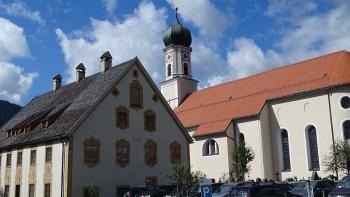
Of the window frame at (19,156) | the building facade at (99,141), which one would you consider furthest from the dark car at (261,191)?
the window frame at (19,156)

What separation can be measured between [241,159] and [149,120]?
571 inches

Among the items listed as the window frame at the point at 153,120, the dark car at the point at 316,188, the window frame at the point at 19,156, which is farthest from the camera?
the window frame at the point at 153,120

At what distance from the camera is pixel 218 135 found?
2207 inches

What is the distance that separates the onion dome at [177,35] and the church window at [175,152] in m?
36.5

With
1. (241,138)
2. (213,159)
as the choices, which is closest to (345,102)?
(241,138)

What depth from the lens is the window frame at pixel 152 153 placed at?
3881 cm

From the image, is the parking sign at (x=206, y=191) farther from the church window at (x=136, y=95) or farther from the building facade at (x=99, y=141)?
the church window at (x=136, y=95)

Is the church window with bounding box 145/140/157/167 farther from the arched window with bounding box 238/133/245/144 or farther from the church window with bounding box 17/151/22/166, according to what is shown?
the arched window with bounding box 238/133/245/144

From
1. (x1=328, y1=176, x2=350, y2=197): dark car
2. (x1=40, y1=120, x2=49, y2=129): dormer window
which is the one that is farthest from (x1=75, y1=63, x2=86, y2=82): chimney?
(x1=328, y1=176, x2=350, y2=197): dark car

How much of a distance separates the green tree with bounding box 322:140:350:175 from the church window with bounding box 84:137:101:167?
22173 mm

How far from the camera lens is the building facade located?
113 ft

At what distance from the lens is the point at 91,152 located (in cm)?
3522

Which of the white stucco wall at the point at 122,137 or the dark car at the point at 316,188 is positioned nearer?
the dark car at the point at 316,188

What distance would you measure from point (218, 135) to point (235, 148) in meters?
3.40
